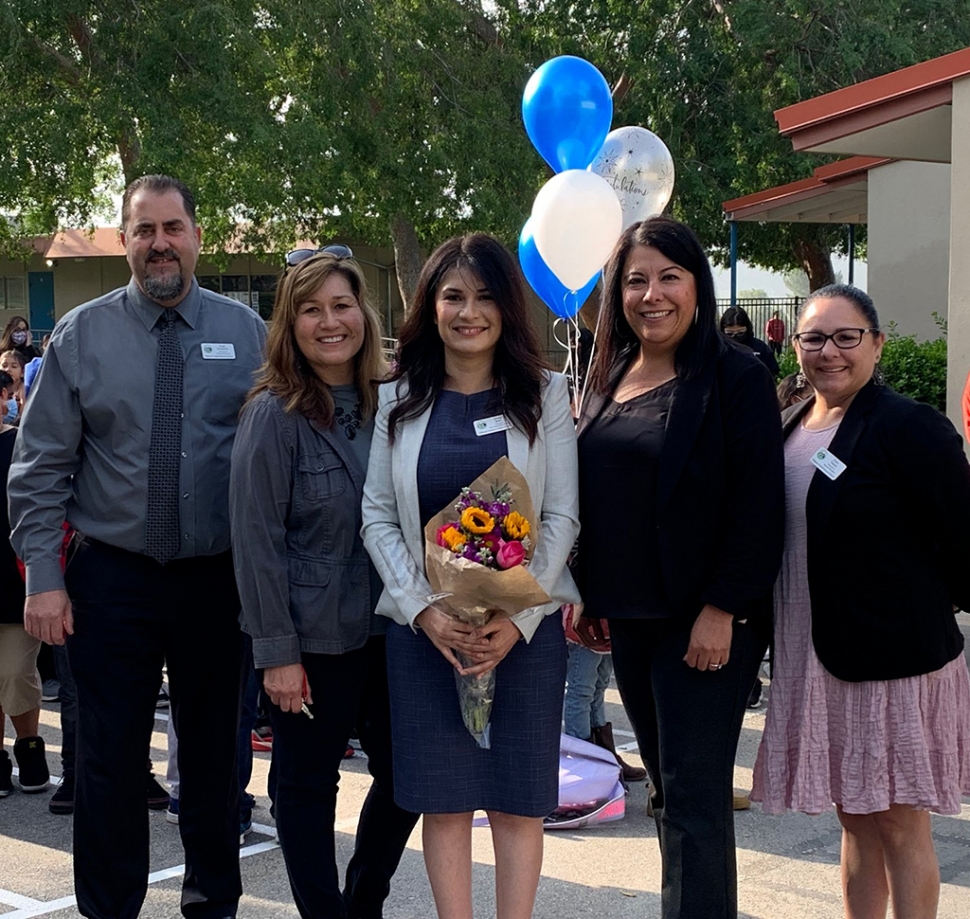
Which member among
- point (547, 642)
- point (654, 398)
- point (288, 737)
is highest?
point (654, 398)

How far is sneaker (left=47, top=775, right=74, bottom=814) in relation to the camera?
16.6ft

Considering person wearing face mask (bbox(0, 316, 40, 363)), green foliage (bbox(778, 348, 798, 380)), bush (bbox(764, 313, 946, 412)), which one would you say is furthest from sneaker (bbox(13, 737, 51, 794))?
green foliage (bbox(778, 348, 798, 380))

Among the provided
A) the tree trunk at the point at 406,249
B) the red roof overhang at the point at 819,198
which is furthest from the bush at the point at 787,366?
the tree trunk at the point at 406,249

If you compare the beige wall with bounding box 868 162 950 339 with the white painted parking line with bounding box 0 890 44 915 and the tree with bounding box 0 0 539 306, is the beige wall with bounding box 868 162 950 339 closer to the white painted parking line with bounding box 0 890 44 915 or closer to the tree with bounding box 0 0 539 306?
the tree with bounding box 0 0 539 306

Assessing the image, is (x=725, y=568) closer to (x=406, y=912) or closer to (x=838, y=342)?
(x=838, y=342)

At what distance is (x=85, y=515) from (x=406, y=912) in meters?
1.62

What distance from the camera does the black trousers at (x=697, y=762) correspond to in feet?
10.3

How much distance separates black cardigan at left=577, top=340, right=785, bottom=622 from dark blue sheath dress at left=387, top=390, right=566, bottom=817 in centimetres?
45

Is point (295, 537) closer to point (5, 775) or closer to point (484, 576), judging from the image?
point (484, 576)

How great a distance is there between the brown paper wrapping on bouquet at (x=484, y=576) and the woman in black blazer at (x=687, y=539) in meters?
0.26

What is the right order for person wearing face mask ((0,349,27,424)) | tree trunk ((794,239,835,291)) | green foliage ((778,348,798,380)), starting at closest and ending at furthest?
person wearing face mask ((0,349,27,424)) < green foliage ((778,348,798,380)) < tree trunk ((794,239,835,291))

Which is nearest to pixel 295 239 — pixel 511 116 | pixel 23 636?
pixel 511 116

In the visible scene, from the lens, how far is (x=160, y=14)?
16688 mm

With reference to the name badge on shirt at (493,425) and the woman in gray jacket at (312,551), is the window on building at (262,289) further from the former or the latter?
the name badge on shirt at (493,425)
